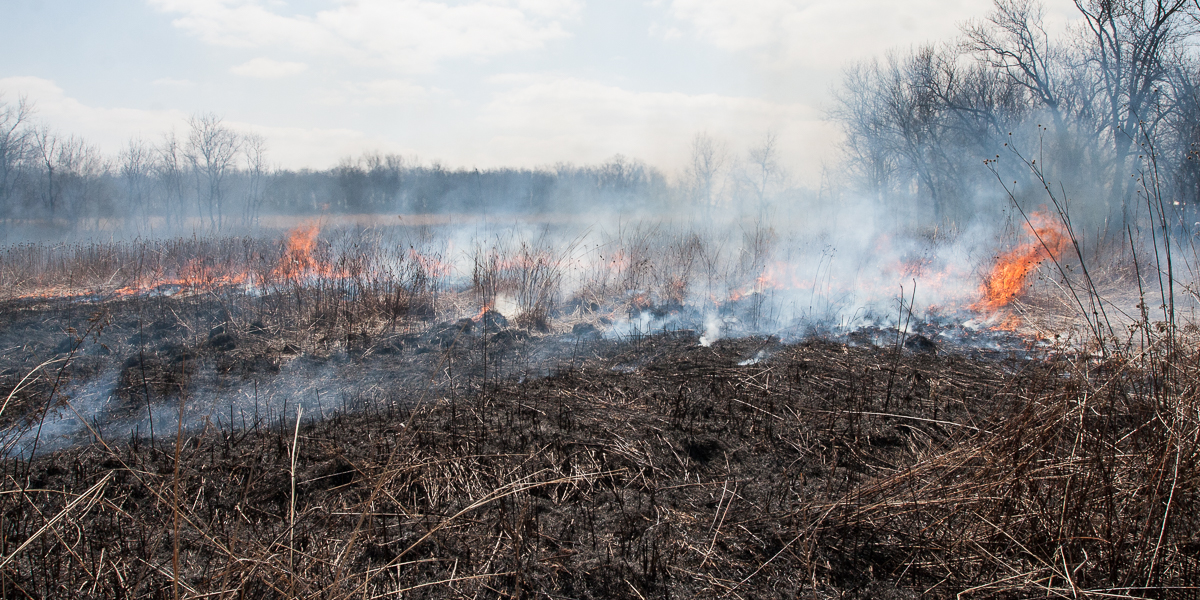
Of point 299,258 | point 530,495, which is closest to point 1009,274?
point 530,495

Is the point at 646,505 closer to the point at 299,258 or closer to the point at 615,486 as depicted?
the point at 615,486

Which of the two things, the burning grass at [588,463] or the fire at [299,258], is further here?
the fire at [299,258]

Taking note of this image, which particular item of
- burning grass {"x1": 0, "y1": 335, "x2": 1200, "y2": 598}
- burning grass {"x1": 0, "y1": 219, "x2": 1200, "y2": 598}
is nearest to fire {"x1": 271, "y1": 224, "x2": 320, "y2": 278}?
burning grass {"x1": 0, "y1": 219, "x2": 1200, "y2": 598}

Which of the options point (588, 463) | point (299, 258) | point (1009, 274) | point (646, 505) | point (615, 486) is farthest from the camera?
point (299, 258)

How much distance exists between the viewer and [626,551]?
2.62 m

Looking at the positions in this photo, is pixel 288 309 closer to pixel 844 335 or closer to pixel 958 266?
pixel 844 335

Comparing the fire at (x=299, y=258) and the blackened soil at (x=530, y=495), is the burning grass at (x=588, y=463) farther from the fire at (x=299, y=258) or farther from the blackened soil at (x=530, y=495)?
the fire at (x=299, y=258)

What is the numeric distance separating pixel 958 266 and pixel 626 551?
10671mm

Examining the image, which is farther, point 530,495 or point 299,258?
point 299,258

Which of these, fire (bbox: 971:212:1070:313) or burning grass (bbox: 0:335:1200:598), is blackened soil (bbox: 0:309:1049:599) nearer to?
burning grass (bbox: 0:335:1200:598)

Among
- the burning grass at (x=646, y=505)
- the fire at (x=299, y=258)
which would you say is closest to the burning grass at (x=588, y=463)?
the burning grass at (x=646, y=505)

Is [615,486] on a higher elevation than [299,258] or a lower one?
lower

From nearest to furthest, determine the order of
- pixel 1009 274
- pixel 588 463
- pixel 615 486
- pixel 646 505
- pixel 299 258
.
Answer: pixel 646 505 < pixel 615 486 < pixel 588 463 < pixel 1009 274 < pixel 299 258

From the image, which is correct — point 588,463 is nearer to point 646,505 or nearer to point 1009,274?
point 646,505
